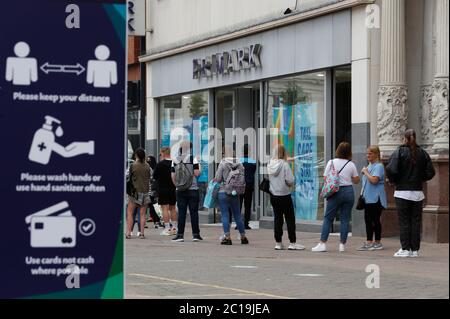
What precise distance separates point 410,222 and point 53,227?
10612 mm

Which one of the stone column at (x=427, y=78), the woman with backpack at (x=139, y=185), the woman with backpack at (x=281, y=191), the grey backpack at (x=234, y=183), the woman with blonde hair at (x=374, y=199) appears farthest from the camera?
the woman with backpack at (x=139, y=185)

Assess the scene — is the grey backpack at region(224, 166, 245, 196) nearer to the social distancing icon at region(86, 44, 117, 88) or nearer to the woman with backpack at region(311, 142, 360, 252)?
the woman with backpack at region(311, 142, 360, 252)

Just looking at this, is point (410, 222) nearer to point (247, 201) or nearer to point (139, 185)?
point (139, 185)

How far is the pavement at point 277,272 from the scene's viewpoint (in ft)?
34.6

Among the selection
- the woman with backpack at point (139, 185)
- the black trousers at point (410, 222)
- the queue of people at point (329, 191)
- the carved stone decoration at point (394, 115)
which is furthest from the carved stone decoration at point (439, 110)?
the woman with backpack at point (139, 185)

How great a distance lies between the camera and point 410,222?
15766 mm

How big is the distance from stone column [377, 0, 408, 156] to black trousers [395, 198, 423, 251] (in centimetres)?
402

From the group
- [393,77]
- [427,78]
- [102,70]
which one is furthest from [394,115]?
[102,70]

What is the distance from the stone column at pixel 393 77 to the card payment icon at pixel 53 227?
14.3m

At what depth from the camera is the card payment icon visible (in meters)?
5.76

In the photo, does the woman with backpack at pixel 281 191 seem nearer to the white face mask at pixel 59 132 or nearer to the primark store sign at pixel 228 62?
the primark store sign at pixel 228 62

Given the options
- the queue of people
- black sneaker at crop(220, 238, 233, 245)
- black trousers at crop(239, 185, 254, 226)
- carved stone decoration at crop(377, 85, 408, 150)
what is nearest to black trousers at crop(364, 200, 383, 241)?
the queue of people

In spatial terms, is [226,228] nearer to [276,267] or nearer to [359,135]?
[359,135]

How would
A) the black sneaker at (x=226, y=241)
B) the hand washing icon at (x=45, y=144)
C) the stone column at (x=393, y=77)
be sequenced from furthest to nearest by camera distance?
1. the stone column at (x=393, y=77)
2. the black sneaker at (x=226, y=241)
3. the hand washing icon at (x=45, y=144)
